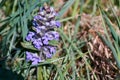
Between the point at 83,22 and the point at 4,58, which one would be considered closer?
the point at 4,58

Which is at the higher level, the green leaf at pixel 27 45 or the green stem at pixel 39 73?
the green leaf at pixel 27 45

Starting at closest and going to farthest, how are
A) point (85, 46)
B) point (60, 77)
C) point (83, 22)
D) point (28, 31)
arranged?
1. point (60, 77)
2. point (28, 31)
3. point (85, 46)
4. point (83, 22)

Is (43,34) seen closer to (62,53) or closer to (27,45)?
(27,45)

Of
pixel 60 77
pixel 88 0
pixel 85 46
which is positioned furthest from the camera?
pixel 88 0

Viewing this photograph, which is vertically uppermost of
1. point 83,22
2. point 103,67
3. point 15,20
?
point 15,20

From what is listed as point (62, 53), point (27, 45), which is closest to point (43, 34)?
point (27, 45)

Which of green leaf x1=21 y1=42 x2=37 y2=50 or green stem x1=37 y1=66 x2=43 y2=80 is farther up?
green leaf x1=21 y1=42 x2=37 y2=50

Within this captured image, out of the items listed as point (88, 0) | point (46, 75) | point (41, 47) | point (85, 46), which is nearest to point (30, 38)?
point (41, 47)

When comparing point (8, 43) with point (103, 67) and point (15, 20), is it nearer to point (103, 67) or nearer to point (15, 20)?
point (15, 20)

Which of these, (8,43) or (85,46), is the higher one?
(8,43)
